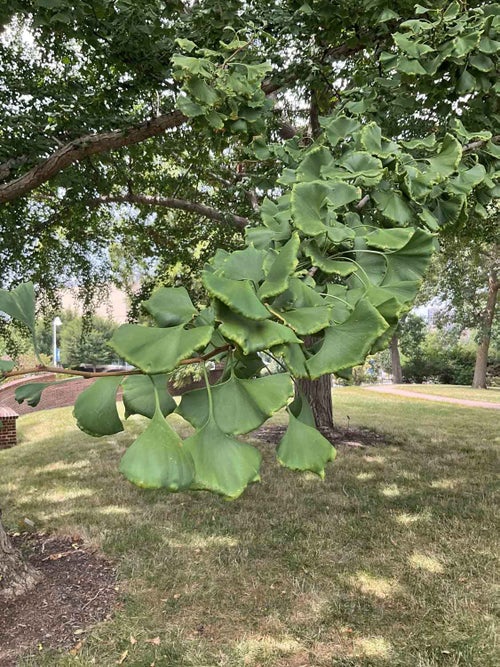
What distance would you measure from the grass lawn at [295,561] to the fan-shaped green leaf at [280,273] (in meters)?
2.20

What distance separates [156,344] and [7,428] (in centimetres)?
793

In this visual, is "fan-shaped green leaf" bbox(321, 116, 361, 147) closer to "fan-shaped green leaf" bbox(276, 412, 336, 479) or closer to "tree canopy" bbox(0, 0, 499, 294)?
"tree canopy" bbox(0, 0, 499, 294)

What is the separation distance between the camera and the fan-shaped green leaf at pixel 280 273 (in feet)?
2.36

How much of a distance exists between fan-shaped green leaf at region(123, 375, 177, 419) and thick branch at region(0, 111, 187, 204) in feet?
10.6

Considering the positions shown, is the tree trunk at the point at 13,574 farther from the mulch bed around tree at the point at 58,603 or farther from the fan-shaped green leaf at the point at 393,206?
the fan-shaped green leaf at the point at 393,206

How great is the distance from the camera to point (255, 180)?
2773 millimetres

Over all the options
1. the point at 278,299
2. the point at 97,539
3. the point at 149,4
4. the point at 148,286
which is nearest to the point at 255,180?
the point at 149,4

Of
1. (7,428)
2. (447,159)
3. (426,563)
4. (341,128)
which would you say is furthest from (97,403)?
(7,428)

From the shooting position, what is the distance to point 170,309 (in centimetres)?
77

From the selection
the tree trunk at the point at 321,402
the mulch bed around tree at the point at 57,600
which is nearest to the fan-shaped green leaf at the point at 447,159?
the mulch bed around tree at the point at 57,600

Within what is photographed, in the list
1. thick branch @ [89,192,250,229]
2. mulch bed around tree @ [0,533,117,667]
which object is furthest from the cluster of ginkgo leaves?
thick branch @ [89,192,250,229]

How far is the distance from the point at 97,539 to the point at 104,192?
3366mm

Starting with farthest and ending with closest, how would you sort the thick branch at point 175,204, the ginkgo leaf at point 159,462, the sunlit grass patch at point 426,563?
the thick branch at point 175,204 < the sunlit grass patch at point 426,563 < the ginkgo leaf at point 159,462

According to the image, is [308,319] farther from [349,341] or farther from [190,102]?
[190,102]
